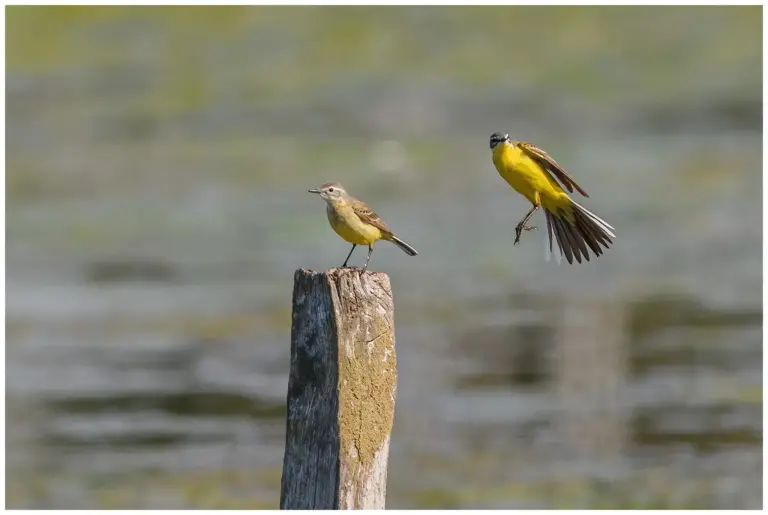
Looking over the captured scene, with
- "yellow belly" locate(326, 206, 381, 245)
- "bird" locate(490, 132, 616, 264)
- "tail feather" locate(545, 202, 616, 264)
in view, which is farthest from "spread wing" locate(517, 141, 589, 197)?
"yellow belly" locate(326, 206, 381, 245)

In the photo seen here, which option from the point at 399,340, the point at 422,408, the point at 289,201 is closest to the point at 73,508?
the point at 422,408

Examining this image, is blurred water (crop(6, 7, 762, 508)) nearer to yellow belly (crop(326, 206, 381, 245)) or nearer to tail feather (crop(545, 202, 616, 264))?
tail feather (crop(545, 202, 616, 264))

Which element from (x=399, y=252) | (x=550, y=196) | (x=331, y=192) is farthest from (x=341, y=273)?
(x=399, y=252)

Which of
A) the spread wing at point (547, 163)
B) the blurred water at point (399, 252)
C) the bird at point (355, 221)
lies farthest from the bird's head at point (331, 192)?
the blurred water at point (399, 252)

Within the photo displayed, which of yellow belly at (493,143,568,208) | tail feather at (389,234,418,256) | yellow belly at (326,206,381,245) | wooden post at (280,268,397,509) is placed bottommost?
wooden post at (280,268,397,509)

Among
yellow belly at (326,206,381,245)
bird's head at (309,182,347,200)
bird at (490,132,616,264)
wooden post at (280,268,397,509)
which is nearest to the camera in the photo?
wooden post at (280,268,397,509)

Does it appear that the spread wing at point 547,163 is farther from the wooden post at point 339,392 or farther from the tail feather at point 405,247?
the wooden post at point 339,392

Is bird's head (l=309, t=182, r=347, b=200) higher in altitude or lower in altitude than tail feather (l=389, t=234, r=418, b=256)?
higher

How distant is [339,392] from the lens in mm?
6109

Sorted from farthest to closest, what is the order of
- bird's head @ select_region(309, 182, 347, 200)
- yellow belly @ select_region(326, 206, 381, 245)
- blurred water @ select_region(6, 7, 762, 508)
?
blurred water @ select_region(6, 7, 762, 508) → bird's head @ select_region(309, 182, 347, 200) → yellow belly @ select_region(326, 206, 381, 245)

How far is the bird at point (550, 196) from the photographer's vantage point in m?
9.21

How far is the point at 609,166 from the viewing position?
2167cm

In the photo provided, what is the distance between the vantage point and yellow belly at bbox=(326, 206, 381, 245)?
861 cm

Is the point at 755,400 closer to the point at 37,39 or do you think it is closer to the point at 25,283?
the point at 25,283
